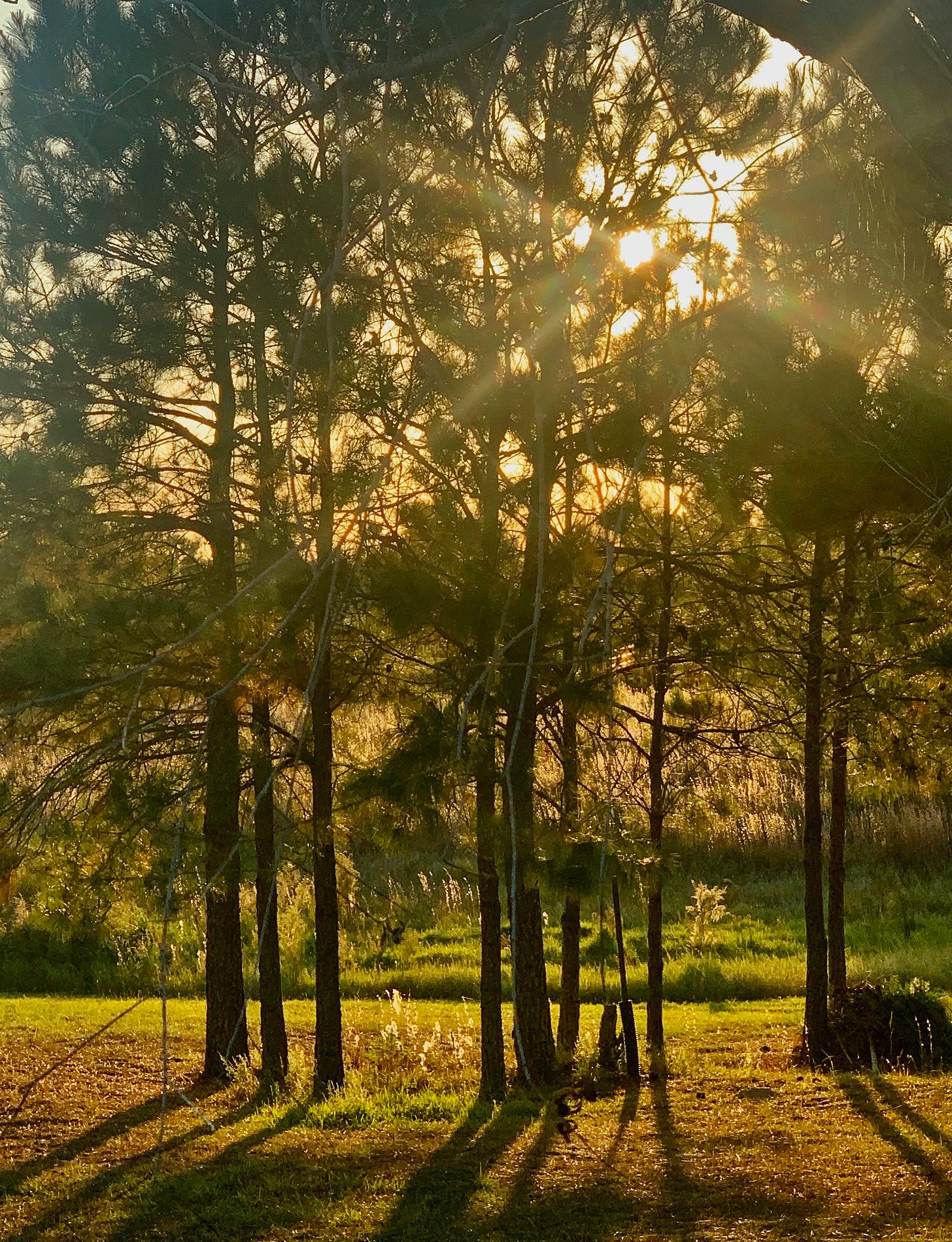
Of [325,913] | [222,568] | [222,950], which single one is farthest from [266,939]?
[222,568]

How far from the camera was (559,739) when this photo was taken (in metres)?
8.69

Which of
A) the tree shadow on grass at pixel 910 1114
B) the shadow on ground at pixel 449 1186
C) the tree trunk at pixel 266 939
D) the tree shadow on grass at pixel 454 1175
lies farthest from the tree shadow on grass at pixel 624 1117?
the tree trunk at pixel 266 939

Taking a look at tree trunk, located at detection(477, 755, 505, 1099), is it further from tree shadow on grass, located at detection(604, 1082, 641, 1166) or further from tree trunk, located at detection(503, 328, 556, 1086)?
tree shadow on grass, located at detection(604, 1082, 641, 1166)

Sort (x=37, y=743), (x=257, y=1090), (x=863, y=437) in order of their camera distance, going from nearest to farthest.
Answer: (x=863, y=437)
(x=37, y=743)
(x=257, y=1090)

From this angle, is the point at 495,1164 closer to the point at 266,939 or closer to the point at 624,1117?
the point at 624,1117

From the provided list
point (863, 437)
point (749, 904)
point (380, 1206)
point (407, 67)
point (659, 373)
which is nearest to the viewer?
point (407, 67)

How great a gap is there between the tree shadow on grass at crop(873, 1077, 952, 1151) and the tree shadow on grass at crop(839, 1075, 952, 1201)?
10cm

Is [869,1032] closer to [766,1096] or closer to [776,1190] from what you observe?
[766,1096]

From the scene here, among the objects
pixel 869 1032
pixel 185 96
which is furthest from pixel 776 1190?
pixel 185 96

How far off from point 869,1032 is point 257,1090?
16.5ft

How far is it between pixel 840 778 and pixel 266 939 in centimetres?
479

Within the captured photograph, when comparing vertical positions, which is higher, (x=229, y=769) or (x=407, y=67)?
(x=407, y=67)

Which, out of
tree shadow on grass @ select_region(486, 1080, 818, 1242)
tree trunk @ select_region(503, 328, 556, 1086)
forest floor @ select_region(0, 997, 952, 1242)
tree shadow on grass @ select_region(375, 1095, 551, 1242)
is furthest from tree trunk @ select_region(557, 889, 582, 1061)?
tree shadow on grass @ select_region(486, 1080, 818, 1242)

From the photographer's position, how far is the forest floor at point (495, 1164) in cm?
615
